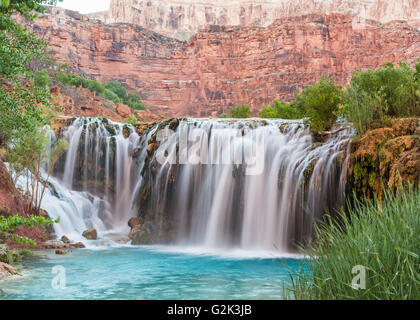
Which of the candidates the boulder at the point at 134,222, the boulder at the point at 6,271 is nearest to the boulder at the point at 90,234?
the boulder at the point at 134,222

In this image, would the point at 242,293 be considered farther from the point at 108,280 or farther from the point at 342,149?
the point at 342,149

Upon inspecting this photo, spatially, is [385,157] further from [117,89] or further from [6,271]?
[117,89]

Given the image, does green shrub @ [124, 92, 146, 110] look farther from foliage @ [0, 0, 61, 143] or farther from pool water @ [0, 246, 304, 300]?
foliage @ [0, 0, 61, 143]

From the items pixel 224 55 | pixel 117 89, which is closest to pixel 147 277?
pixel 117 89

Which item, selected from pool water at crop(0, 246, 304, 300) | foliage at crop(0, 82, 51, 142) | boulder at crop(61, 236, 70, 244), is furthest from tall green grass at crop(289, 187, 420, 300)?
boulder at crop(61, 236, 70, 244)

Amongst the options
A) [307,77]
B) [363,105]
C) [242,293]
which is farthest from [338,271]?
[307,77]

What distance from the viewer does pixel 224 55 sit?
77125mm

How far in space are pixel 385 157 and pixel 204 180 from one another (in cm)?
837

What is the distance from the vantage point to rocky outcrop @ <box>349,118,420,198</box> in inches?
375

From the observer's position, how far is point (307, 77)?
2756 inches

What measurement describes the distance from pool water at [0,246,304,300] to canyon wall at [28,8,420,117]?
198ft

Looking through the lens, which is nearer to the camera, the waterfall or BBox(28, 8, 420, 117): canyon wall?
the waterfall

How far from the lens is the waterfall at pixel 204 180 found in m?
13.7
